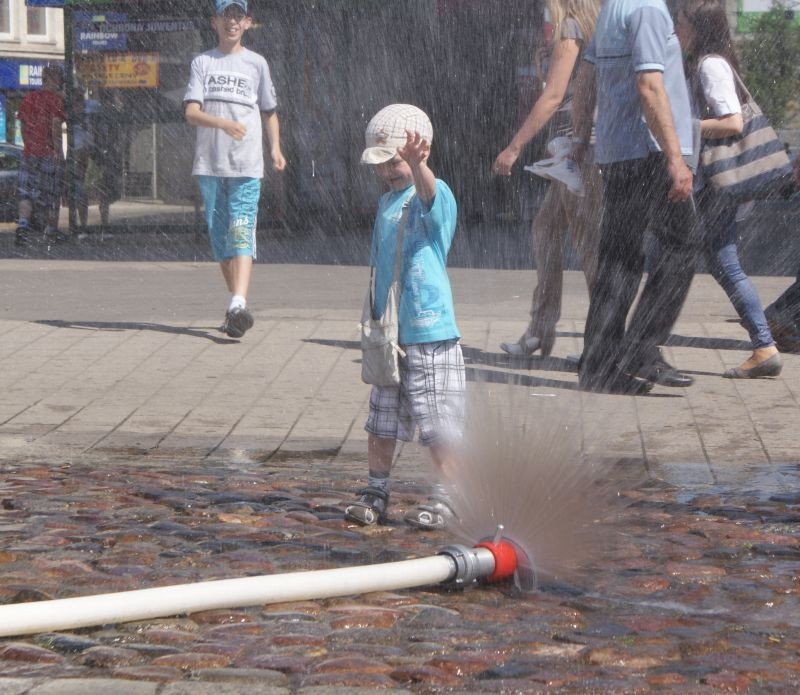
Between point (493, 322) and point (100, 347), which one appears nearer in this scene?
point (100, 347)

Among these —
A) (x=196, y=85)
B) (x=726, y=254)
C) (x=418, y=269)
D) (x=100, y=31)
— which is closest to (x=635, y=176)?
(x=726, y=254)

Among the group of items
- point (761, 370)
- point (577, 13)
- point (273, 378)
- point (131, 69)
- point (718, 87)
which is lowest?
point (273, 378)

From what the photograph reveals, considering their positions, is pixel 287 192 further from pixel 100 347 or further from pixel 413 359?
pixel 413 359

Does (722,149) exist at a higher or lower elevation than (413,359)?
higher

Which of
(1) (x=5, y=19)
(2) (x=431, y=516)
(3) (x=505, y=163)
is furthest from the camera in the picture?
(1) (x=5, y=19)

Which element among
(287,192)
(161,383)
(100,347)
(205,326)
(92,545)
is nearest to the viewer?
(92,545)

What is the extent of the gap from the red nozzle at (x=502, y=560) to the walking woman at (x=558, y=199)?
348cm

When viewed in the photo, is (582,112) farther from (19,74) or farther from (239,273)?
(19,74)

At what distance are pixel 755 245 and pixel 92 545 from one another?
1217cm

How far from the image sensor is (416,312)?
5.00 m

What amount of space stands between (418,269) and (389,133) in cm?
45

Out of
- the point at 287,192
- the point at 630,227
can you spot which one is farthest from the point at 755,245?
the point at 630,227

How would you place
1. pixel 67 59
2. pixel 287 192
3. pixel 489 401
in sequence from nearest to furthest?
1. pixel 489 401
2. pixel 67 59
3. pixel 287 192

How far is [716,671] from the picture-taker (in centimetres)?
346
